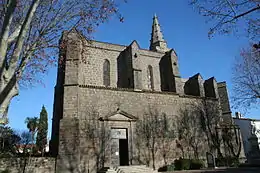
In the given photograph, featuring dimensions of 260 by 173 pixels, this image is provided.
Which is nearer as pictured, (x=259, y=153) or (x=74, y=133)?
(x=74, y=133)

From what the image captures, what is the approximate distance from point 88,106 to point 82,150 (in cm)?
306

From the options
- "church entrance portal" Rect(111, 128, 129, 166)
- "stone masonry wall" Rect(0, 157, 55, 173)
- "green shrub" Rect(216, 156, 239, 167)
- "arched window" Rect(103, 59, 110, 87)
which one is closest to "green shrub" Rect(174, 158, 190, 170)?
"green shrub" Rect(216, 156, 239, 167)

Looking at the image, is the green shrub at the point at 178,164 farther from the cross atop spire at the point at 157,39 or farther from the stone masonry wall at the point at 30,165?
the cross atop spire at the point at 157,39

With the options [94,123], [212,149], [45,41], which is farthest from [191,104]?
[45,41]

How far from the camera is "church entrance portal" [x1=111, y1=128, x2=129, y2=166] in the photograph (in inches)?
600

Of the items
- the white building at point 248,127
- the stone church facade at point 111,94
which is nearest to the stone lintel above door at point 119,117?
the stone church facade at point 111,94

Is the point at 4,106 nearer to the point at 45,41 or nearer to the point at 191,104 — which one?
the point at 45,41

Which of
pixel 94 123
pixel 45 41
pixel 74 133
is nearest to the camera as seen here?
pixel 45 41

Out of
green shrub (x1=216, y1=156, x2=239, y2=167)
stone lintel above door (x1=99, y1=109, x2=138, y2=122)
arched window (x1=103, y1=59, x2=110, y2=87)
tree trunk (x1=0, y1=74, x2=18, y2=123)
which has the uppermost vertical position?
arched window (x1=103, y1=59, x2=110, y2=87)

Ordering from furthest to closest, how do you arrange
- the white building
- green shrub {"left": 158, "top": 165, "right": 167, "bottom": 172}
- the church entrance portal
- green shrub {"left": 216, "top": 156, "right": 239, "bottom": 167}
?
the white building
green shrub {"left": 216, "top": 156, "right": 239, "bottom": 167}
green shrub {"left": 158, "top": 165, "right": 167, "bottom": 172}
the church entrance portal

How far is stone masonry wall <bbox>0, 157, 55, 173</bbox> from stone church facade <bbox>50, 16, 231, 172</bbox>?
60cm

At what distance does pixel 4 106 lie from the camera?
18.9 ft

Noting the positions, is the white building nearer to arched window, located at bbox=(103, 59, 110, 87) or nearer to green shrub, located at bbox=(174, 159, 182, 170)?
green shrub, located at bbox=(174, 159, 182, 170)

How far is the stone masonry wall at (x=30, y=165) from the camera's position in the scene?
39.9 ft
